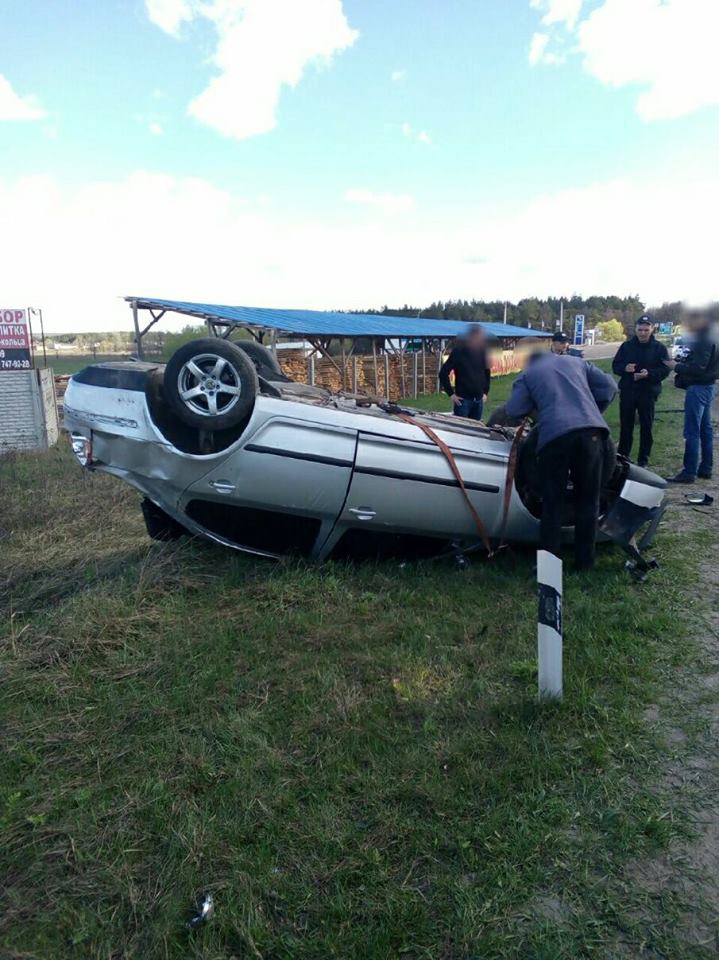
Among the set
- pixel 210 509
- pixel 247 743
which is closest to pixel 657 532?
pixel 210 509

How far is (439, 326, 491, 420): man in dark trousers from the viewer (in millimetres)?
7227

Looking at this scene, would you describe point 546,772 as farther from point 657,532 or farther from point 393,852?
point 657,532

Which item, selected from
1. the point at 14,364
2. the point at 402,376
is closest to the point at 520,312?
the point at 402,376

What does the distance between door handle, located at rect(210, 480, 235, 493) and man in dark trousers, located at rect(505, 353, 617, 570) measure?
6.05 feet

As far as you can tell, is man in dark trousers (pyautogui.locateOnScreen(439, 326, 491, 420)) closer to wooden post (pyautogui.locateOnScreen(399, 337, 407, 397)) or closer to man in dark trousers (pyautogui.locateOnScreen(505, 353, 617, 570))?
man in dark trousers (pyautogui.locateOnScreen(505, 353, 617, 570))

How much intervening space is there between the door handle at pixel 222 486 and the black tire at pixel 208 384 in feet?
1.11

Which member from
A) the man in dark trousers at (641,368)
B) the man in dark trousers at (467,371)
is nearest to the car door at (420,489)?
the man in dark trousers at (467,371)

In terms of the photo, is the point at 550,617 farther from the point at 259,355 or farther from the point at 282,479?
the point at 259,355

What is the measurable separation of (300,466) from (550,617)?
6.05ft

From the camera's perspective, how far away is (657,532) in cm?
528

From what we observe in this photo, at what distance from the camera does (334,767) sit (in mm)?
2594

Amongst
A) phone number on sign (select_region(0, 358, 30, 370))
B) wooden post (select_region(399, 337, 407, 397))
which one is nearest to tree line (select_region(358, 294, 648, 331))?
wooden post (select_region(399, 337, 407, 397))

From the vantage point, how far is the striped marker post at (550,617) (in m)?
2.77

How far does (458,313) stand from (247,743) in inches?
1932
